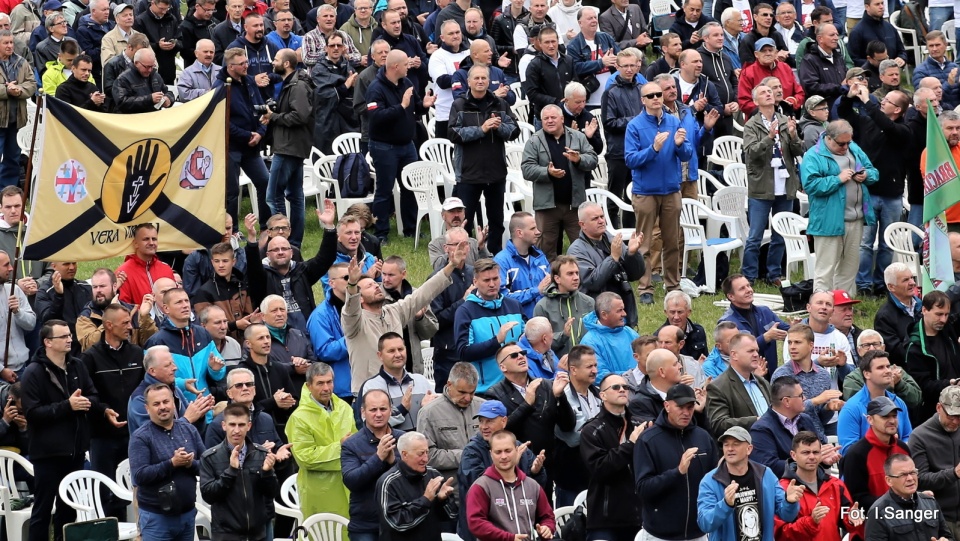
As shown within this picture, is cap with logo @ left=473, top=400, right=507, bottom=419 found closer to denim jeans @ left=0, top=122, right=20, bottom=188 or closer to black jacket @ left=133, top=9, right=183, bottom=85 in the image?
denim jeans @ left=0, top=122, right=20, bottom=188

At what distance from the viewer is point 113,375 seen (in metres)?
13.2

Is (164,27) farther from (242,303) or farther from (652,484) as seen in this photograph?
(652,484)

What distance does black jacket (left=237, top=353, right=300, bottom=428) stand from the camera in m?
13.0

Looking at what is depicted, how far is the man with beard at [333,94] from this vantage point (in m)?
19.7

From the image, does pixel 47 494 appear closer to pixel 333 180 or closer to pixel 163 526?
pixel 163 526

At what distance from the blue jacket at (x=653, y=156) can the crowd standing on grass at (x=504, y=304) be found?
3cm

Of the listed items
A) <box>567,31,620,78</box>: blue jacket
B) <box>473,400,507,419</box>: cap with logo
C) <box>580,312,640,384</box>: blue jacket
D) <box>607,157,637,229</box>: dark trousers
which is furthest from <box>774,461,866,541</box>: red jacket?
<box>567,31,620,78</box>: blue jacket

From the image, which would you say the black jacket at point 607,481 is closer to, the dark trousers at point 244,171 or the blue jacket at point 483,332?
the blue jacket at point 483,332

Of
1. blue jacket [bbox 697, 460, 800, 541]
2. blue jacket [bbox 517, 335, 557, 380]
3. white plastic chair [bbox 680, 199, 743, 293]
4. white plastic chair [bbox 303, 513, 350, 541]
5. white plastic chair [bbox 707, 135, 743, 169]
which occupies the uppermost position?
white plastic chair [bbox 707, 135, 743, 169]

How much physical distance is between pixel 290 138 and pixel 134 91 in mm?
1796

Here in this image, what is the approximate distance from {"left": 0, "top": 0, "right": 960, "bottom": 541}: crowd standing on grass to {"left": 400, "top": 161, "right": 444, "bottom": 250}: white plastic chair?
0.69 ft

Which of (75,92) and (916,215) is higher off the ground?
(75,92)

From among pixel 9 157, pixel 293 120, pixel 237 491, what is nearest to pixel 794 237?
pixel 293 120

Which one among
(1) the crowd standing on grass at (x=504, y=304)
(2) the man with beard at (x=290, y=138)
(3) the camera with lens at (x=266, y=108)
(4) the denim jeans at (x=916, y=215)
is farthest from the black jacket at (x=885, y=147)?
(3) the camera with lens at (x=266, y=108)
